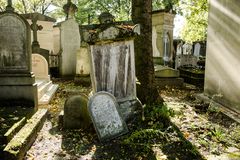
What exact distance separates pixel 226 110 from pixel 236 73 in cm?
88

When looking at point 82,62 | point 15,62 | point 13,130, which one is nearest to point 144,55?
point 15,62

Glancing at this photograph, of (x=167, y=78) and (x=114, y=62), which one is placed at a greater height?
(x=114, y=62)

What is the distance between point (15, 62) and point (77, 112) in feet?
7.40

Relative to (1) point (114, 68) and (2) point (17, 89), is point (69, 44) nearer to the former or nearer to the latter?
(2) point (17, 89)

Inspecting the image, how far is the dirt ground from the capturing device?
13.3 feet

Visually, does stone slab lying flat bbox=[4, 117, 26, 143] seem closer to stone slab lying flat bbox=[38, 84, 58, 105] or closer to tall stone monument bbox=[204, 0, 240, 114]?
stone slab lying flat bbox=[38, 84, 58, 105]

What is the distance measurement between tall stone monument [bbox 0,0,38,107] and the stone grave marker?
2.27m

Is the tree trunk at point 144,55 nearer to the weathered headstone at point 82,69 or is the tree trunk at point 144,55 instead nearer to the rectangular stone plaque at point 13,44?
the rectangular stone plaque at point 13,44

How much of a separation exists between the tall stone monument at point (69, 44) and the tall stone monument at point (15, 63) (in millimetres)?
6323

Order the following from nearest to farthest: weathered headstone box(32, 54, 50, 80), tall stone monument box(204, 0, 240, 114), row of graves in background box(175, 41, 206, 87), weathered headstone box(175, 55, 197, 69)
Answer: tall stone monument box(204, 0, 240, 114), weathered headstone box(32, 54, 50, 80), row of graves in background box(175, 41, 206, 87), weathered headstone box(175, 55, 197, 69)

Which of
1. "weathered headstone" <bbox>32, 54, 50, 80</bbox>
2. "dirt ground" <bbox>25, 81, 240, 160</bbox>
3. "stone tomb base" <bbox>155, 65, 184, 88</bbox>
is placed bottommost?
"dirt ground" <bbox>25, 81, 240, 160</bbox>

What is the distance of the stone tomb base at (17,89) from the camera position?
6.29m

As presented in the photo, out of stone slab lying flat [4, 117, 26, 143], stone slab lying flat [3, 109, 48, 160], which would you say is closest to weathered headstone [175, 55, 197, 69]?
stone slab lying flat [3, 109, 48, 160]

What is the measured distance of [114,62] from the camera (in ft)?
17.0
